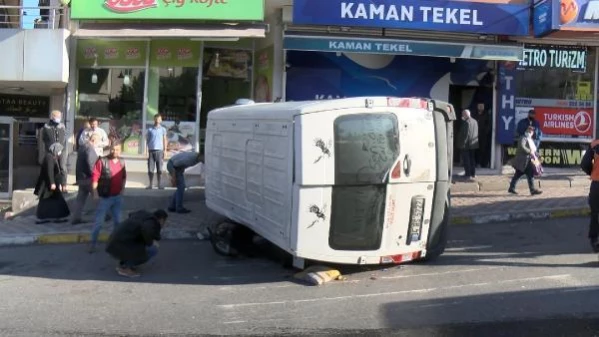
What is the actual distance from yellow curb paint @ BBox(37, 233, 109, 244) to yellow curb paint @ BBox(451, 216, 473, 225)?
5.91 m

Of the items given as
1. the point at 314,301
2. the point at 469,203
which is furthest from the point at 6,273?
the point at 469,203

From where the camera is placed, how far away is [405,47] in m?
13.6

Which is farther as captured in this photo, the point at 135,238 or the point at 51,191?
the point at 51,191

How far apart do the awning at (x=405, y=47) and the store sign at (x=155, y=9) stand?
4.14ft

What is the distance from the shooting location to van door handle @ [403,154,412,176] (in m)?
6.98

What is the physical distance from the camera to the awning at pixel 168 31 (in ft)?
42.5

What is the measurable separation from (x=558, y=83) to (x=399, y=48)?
4624 millimetres

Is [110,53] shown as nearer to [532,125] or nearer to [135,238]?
[135,238]

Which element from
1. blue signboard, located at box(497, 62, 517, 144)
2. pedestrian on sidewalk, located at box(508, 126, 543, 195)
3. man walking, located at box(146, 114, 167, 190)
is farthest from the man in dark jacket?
blue signboard, located at box(497, 62, 517, 144)

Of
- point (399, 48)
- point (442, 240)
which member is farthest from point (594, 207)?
point (399, 48)

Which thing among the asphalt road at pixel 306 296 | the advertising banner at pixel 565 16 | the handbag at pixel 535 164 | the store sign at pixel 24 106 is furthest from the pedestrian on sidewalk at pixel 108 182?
the advertising banner at pixel 565 16

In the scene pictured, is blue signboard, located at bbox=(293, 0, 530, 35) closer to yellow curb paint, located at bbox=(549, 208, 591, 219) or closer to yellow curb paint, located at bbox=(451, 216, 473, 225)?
yellow curb paint, located at bbox=(549, 208, 591, 219)

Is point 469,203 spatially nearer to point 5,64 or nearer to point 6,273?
point 6,273

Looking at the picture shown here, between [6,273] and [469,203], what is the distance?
322 inches
